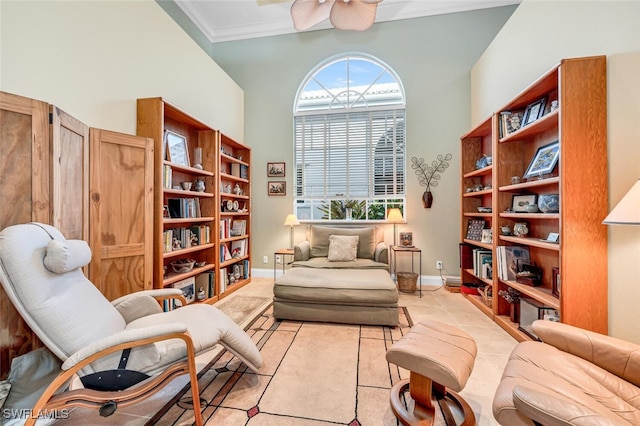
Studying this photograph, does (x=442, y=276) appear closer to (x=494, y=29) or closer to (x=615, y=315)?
(x=615, y=315)

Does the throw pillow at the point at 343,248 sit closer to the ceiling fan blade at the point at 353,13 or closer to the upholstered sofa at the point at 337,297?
the upholstered sofa at the point at 337,297

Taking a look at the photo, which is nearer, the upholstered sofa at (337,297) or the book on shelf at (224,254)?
the upholstered sofa at (337,297)

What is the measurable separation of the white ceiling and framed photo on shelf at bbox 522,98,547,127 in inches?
99.6

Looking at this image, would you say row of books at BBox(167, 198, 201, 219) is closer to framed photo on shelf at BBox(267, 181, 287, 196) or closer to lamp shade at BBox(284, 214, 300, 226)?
lamp shade at BBox(284, 214, 300, 226)

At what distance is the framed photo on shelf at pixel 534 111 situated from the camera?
2.33 meters

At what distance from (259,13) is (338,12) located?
7.11ft

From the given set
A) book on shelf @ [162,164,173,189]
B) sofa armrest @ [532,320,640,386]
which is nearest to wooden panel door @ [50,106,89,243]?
book on shelf @ [162,164,173,189]

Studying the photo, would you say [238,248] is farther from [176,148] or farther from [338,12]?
[338,12]

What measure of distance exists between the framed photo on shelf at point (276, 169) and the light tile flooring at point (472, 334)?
1.78 metres

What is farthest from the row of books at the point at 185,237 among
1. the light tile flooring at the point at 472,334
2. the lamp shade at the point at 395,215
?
the lamp shade at the point at 395,215

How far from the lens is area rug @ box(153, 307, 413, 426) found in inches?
57.3

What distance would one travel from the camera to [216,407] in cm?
153

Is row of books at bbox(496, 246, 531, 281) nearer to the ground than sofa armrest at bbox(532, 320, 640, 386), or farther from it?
farther from it

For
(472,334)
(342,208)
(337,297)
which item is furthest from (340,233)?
(472,334)
